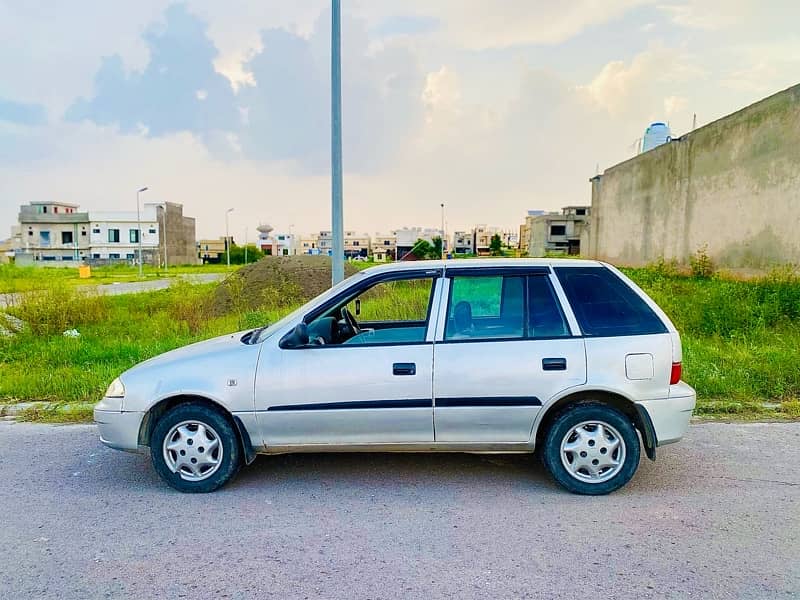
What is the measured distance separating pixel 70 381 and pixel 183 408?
3729mm

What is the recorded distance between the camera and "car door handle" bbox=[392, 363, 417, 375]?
3893 mm

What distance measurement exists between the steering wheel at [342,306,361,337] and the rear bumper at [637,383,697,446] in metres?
2.32

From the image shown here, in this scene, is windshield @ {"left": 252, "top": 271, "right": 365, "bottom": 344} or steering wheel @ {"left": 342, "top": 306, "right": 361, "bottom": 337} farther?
steering wheel @ {"left": 342, "top": 306, "right": 361, "bottom": 337}

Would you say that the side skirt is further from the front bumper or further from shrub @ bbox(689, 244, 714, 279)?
shrub @ bbox(689, 244, 714, 279)

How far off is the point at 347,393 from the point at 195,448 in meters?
1.18

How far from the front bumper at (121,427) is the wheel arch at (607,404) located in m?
2.90

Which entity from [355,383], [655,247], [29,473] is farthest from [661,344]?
[655,247]

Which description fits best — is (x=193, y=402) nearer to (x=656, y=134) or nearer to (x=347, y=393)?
(x=347, y=393)

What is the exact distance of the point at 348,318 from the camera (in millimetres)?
4879

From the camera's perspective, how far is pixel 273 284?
15.0 metres

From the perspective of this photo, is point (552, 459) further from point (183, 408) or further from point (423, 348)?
point (183, 408)

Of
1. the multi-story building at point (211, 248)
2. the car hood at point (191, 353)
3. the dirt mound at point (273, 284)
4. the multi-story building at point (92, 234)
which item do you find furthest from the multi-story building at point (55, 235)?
the car hood at point (191, 353)

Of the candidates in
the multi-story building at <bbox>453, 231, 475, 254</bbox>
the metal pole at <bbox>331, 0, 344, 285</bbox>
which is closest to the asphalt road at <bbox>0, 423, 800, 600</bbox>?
the metal pole at <bbox>331, 0, 344, 285</bbox>

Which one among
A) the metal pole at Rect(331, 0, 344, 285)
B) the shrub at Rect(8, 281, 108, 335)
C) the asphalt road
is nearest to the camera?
the asphalt road
